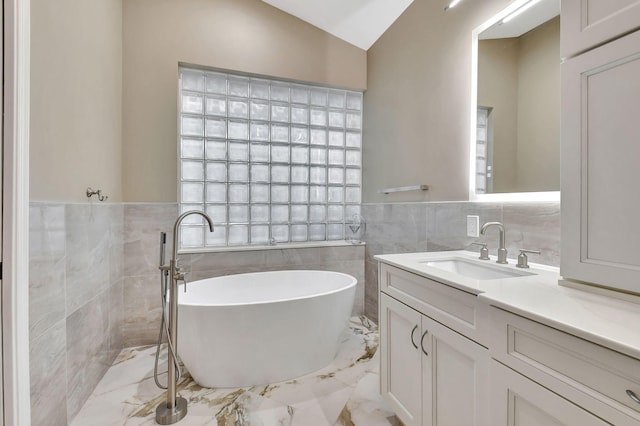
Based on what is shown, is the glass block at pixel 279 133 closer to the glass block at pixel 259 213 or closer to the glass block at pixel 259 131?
the glass block at pixel 259 131

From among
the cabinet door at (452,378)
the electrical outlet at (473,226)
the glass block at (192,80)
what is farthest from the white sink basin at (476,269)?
the glass block at (192,80)

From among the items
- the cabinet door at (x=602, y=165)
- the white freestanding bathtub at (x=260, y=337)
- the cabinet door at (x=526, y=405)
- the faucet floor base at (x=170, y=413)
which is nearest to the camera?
the cabinet door at (x=526, y=405)

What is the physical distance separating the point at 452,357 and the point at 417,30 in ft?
7.33

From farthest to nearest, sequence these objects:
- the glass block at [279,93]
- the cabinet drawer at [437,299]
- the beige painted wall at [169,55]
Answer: the glass block at [279,93]
the beige painted wall at [169,55]
the cabinet drawer at [437,299]

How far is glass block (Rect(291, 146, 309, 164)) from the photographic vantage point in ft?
9.05

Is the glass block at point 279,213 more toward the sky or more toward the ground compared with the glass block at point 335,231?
A: more toward the sky

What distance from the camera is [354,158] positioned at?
2973 millimetres

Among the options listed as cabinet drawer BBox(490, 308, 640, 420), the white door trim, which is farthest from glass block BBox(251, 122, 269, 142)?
cabinet drawer BBox(490, 308, 640, 420)

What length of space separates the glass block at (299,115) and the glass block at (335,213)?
0.89 meters

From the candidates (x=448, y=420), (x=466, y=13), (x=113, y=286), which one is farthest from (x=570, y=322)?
(x=113, y=286)

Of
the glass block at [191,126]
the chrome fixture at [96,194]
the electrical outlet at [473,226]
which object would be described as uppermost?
the glass block at [191,126]

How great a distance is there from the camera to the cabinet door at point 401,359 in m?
1.23

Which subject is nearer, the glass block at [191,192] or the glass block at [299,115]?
the glass block at [191,192]

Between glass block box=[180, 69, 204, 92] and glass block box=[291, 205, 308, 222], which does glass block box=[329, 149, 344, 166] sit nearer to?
glass block box=[291, 205, 308, 222]
